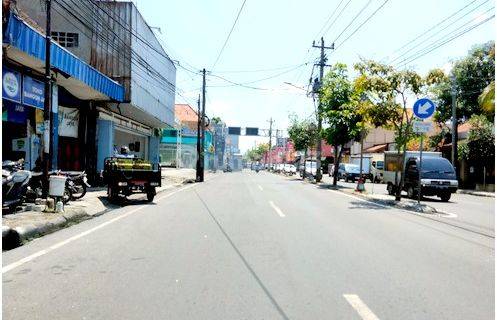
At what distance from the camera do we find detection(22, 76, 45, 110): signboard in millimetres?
16219

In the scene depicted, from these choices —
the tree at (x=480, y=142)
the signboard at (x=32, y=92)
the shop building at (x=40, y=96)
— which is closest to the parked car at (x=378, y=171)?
the tree at (x=480, y=142)

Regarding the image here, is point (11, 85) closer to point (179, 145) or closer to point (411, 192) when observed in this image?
point (411, 192)

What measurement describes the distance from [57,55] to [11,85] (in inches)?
71.0

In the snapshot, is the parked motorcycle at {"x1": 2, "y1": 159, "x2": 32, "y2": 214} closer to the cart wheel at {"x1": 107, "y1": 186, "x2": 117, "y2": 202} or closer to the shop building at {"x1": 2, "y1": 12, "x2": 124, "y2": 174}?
the shop building at {"x1": 2, "y1": 12, "x2": 124, "y2": 174}

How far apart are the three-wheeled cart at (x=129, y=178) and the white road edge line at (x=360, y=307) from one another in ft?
38.2

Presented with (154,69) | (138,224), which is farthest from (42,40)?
(154,69)

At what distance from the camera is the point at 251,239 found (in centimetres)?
877

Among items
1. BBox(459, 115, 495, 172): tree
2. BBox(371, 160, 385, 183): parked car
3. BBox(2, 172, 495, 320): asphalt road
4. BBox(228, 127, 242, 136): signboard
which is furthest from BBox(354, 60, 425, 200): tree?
BBox(228, 127, 242, 136): signboard

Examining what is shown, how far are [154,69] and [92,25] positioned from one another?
234 inches

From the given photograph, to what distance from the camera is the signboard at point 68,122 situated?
22.0 m

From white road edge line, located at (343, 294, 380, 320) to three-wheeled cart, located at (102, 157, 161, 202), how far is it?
38.2 ft

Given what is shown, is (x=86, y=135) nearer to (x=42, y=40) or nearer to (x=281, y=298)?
(x=42, y=40)

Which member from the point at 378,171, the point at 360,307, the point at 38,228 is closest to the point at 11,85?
the point at 38,228

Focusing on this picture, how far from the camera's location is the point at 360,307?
480 centimetres
